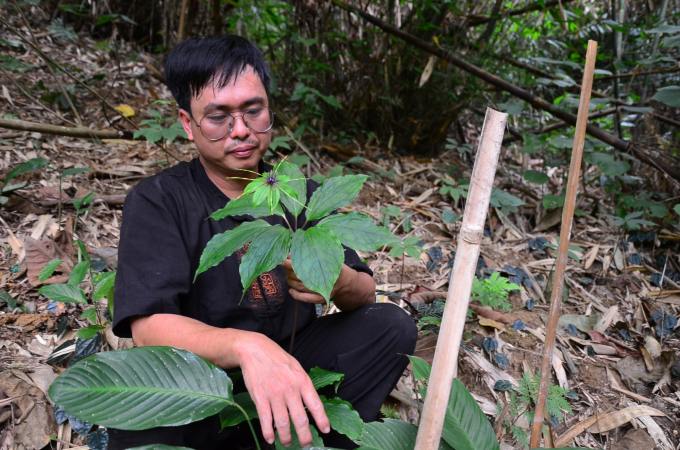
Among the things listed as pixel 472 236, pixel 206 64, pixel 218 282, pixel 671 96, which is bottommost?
pixel 218 282

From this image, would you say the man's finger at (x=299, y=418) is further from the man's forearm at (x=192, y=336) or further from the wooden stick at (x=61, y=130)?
the wooden stick at (x=61, y=130)

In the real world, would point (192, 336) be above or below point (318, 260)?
below

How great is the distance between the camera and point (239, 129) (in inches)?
57.7

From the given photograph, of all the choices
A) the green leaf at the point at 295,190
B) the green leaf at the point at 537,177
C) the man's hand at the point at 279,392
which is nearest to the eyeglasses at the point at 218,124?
the green leaf at the point at 295,190

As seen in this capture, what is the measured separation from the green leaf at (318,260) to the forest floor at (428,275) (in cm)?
126

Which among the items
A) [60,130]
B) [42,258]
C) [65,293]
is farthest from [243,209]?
[60,130]

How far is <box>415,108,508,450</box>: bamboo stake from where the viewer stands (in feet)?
2.51

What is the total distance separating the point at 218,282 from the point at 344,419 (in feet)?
2.02

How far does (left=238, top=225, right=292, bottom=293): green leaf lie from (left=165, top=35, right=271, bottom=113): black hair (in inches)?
30.1

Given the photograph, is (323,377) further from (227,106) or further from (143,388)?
(227,106)

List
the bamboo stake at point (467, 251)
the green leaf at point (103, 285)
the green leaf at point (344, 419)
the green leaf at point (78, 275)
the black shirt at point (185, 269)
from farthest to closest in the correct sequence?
the green leaf at point (78, 275) → the green leaf at point (103, 285) → the black shirt at point (185, 269) → the green leaf at point (344, 419) → the bamboo stake at point (467, 251)

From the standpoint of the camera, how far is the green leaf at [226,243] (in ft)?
3.08

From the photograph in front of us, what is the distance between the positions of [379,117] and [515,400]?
295 cm

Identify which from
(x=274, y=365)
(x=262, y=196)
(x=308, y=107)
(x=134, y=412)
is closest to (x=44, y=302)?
(x=134, y=412)
